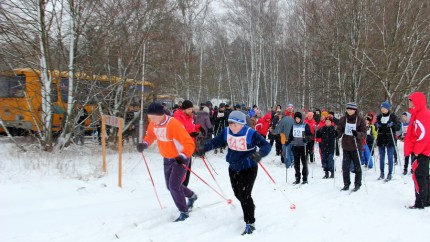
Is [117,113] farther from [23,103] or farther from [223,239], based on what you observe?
[223,239]

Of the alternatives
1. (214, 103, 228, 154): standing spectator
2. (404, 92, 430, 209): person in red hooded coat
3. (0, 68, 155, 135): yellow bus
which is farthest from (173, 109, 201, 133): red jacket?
(214, 103, 228, 154): standing spectator

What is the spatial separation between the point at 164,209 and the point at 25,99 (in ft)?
23.5

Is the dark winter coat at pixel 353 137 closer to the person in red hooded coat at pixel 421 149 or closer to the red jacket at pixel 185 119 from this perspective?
the person in red hooded coat at pixel 421 149

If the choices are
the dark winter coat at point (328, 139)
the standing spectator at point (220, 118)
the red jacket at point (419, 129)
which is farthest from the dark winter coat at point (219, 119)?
the red jacket at point (419, 129)

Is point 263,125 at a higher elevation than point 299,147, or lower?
higher

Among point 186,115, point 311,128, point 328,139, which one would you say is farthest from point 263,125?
point 186,115

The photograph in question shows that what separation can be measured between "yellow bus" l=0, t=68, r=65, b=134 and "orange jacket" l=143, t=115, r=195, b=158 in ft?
17.6

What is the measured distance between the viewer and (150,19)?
11.3 m

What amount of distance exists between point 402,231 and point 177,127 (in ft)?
11.6

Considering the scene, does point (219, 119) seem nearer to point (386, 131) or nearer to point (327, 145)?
point (327, 145)

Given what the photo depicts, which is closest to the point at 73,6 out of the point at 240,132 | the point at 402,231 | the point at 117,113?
the point at 117,113

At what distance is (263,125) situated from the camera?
45.4 feet

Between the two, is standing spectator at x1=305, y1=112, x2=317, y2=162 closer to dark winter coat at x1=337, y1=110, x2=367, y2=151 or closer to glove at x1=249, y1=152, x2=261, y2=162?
dark winter coat at x1=337, y1=110, x2=367, y2=151

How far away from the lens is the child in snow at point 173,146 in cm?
541
